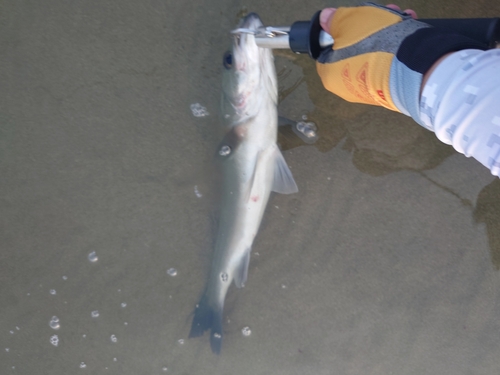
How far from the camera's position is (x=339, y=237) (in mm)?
1866

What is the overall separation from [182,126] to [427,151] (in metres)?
1.26

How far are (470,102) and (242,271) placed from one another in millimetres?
1334

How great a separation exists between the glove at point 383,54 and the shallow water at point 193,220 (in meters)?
0.52

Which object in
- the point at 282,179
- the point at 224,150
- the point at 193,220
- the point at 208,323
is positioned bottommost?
the point at 208,323

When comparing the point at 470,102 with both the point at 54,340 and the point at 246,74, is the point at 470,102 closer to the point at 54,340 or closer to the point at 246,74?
the point at 246,74

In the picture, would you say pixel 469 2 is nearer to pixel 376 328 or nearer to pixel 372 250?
pixel 372 250

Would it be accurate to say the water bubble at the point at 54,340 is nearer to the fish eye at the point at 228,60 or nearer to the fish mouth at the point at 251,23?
the fish eye at the point at 228,60

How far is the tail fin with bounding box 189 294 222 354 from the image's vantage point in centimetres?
193

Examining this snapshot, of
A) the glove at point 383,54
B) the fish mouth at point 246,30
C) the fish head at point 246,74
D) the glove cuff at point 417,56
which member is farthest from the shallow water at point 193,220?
the glove cuff at point 417,56

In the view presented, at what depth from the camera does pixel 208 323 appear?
76.4 inches

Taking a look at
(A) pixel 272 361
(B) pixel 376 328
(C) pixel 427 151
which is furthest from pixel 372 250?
(A) pixel 272 361

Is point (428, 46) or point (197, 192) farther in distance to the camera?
point (197, 192)

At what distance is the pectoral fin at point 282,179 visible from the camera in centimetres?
177

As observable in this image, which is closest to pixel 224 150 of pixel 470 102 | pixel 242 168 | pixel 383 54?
pixel 242 168
